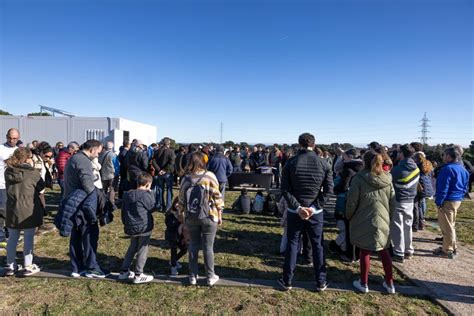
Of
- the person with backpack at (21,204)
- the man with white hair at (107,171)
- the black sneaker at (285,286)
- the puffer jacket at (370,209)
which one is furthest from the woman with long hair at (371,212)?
the man with white hair at (107,171)

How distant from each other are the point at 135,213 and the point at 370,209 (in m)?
3.00

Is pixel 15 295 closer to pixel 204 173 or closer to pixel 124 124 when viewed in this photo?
pixel 204 173

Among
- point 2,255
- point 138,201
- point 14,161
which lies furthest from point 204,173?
point 2,255

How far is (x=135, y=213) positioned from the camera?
3.55m

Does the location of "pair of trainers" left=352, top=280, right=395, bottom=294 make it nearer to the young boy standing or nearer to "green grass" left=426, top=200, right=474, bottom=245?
the young boy standing

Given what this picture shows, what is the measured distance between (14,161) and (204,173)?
8.42 ft

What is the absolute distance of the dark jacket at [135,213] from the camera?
139 inches

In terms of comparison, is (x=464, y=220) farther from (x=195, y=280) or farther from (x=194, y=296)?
(x=194, y=296)

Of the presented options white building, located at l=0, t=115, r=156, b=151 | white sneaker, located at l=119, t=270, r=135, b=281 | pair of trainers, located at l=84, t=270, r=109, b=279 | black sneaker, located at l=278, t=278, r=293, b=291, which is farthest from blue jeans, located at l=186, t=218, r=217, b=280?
white building, located at l=0, t=115, r=156, b=151

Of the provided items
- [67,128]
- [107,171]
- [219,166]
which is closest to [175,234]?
[219,166]

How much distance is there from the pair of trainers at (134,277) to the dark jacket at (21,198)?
4.65 feet

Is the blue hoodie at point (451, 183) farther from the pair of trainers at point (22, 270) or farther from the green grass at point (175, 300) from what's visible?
the pair of trainers at point (22, 270)

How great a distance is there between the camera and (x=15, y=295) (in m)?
3.29

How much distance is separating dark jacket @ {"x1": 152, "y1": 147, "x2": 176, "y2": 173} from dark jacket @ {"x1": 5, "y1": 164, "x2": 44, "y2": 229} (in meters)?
3.75
